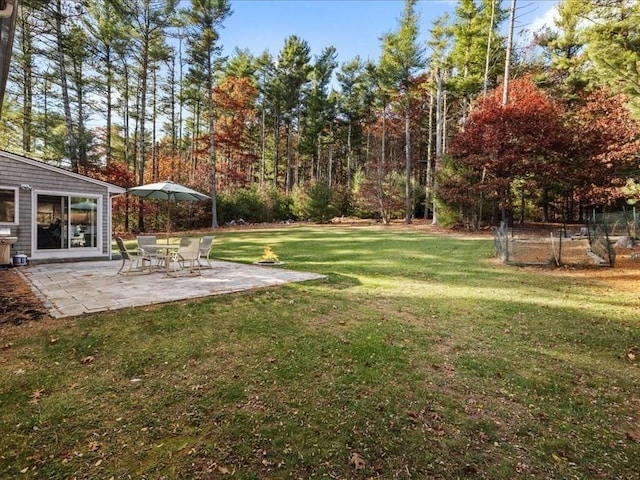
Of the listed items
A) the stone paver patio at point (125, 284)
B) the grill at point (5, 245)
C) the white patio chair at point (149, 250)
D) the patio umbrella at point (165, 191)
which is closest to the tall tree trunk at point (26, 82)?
the grill at point (5, 245)

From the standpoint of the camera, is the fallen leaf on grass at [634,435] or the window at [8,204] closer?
the fallen leaf on grass at [634,435]

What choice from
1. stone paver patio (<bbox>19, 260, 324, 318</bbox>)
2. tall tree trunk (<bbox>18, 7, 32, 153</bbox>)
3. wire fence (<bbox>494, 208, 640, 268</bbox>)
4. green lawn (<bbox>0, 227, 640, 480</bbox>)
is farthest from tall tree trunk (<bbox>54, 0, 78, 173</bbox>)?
wire fence (<bbox>494, 208, 640, 268</bbox>)

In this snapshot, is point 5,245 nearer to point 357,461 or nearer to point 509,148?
point 357,461

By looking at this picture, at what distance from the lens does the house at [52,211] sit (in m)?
9.27

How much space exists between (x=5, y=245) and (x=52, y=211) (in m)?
1.61

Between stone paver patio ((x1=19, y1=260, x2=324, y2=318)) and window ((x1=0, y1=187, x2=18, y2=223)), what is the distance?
4.73 ft

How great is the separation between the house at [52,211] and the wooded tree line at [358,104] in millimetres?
8199

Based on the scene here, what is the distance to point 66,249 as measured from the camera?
10320 mm

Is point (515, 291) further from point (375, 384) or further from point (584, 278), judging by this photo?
point (375, 384)

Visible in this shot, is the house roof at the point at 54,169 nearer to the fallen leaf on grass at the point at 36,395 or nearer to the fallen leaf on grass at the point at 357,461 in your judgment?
the fallen leaf on grass at the point at 36,395

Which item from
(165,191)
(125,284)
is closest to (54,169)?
(165,191)

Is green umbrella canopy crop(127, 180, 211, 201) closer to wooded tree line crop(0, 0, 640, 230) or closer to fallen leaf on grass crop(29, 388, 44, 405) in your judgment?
fallen leaf on grass crop(29, 388, 44, 405)

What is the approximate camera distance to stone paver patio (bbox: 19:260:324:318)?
17.5 feet

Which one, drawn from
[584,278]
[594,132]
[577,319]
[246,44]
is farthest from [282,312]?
[246,44]
